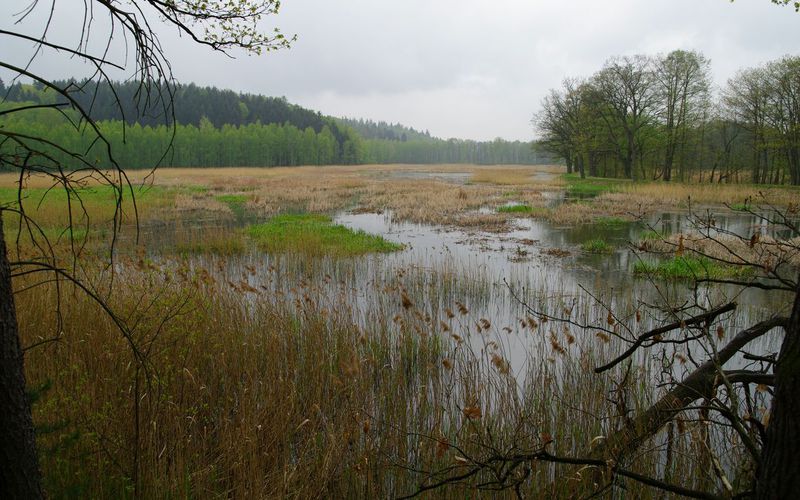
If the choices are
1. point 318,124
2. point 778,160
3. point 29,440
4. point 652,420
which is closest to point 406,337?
point 652,420

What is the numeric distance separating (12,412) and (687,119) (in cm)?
4830

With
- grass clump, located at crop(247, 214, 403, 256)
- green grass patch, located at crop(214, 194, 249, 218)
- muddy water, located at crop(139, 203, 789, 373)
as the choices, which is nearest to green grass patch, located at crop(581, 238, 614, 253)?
muddy water, located at crop(139, 203, 789, 373)

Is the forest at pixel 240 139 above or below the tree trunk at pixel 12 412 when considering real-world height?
above

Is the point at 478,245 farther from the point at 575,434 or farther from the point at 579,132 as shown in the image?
the point at 579,132

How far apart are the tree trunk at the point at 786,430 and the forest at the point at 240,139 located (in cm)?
6347

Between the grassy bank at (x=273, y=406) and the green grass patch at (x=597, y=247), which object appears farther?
the green grass patch at (x=597, y=247)

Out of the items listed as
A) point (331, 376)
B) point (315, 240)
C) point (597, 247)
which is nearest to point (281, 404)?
point (331, 376)

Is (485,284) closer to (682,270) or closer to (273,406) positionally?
(682,270)

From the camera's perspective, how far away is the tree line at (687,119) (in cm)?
3466

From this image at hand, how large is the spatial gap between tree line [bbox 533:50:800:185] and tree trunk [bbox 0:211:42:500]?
1615 inches

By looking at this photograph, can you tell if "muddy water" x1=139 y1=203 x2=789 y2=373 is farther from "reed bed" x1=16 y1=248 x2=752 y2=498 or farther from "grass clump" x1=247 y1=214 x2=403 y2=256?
"grass clump" x1=247 y1=214 x2=403 y2=256

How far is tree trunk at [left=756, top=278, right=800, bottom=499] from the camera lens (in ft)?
4.54

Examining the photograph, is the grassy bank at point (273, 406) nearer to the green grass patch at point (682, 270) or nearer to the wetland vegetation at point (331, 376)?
the wetland vegetation at point (331, 376)

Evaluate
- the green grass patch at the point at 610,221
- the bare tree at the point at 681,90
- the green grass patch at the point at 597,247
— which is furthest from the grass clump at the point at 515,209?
the bare tree at the point at 681,90
